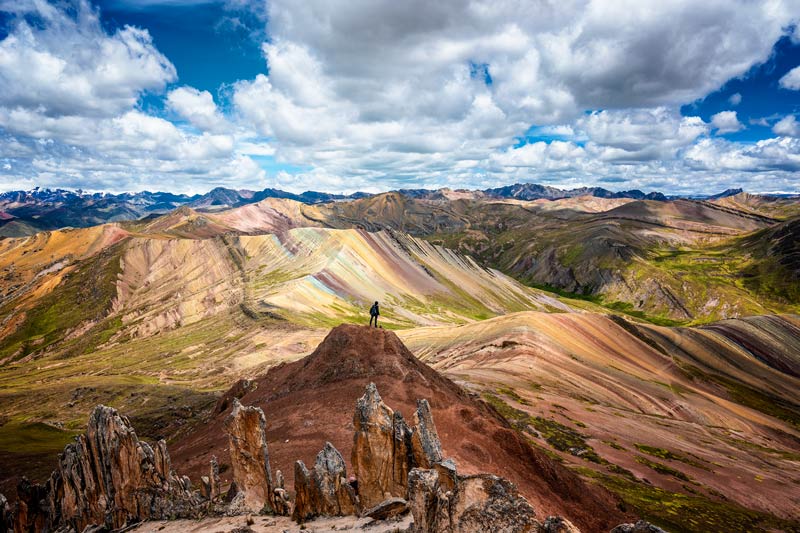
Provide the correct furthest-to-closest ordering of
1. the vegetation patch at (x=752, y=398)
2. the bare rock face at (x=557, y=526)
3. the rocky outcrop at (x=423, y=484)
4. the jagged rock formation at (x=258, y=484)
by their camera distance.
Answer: the vegetation patch at (x=752, y=398), the jagged rock formation at (x=258, y=484), the rocky outcrop at (x=423, y=484), the bare rock face at (x=557, y=526)

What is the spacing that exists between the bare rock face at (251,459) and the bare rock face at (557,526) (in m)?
14.3

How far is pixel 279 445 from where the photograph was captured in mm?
30172

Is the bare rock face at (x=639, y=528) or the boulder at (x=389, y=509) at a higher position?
the bare rock face at (x=639, y=528)

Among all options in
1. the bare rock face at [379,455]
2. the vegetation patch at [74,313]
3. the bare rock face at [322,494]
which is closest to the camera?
the bare rock face at [322,494]

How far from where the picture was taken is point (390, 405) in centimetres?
3372

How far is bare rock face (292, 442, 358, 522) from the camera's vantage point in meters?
20.0

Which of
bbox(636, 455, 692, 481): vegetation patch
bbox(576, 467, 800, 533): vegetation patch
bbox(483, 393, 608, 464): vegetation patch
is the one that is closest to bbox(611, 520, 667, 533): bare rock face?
bbox(576, 467, 800, 533): vegetation patch

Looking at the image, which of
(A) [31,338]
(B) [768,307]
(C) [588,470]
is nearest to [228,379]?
(C) [588,470]

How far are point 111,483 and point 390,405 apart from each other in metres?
18.6

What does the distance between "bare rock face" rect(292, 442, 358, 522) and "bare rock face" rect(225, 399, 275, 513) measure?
265 cm

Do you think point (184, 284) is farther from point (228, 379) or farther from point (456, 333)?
point (456, 333)

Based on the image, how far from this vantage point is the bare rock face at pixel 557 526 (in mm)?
13305

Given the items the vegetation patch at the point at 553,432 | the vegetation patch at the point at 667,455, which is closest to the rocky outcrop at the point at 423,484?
the vegetation patch at the point at 553,432

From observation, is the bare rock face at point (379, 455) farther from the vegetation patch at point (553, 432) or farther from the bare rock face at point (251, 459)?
the vegetation patch at point (553, 432)
